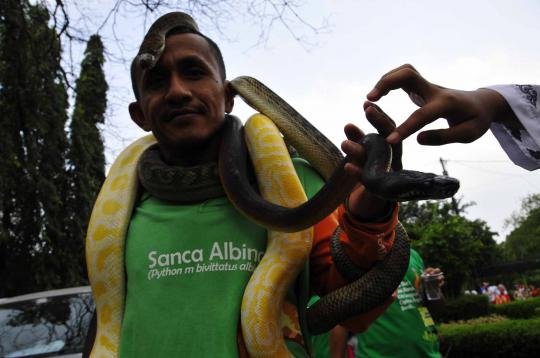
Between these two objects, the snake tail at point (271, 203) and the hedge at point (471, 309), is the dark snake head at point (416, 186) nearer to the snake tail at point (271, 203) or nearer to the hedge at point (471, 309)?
the snake tail at point (271, 203)

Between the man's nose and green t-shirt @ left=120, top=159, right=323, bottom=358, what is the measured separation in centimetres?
43

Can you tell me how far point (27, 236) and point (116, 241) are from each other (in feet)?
41.2

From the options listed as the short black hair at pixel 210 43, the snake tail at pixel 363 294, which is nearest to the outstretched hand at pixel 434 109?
the snake tail at pixel 363 294

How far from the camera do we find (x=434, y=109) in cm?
125

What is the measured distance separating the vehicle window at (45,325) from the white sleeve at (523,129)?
326 cm

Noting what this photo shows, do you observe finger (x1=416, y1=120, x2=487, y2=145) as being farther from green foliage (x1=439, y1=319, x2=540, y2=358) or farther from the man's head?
green foliage (x1=439, y1=319, x2=540, y2=358)

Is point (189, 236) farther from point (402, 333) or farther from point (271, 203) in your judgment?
point (402, 333)

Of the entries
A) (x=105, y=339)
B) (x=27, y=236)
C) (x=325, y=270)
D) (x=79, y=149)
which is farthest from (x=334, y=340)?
(x=27, y=236)

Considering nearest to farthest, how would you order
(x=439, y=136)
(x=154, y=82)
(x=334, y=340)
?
(x=439, y=136) → (x=154, y=82) → (x=334, y=340)

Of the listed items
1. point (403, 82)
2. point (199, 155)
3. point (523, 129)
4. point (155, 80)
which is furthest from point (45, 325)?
point (523, 129)

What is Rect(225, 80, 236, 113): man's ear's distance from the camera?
7.24 ft

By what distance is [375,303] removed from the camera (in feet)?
5.79

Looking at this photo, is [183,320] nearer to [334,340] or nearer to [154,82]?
[154,82]

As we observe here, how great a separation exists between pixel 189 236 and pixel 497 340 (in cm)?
863
